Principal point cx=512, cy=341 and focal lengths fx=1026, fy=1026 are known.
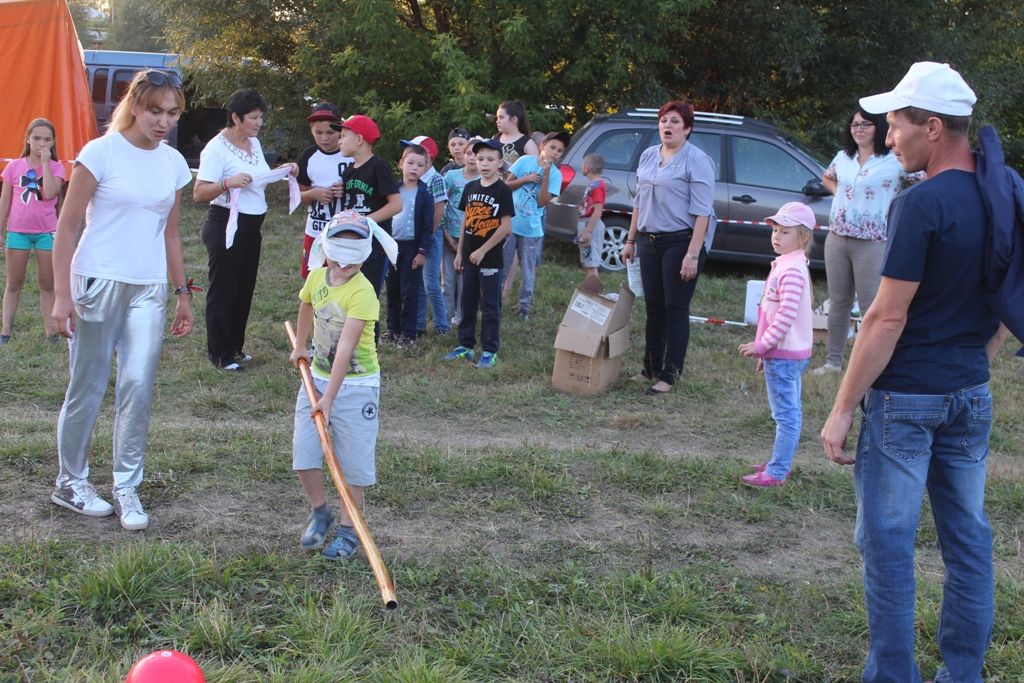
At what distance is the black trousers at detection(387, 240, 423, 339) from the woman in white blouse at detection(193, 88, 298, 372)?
47.2 inches

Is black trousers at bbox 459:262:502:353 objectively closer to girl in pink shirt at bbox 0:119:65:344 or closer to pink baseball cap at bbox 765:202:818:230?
pink baseball cap at bbox 765:202:818:230

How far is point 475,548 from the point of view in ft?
14.4

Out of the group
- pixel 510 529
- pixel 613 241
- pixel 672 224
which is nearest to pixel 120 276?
pixel 510 529

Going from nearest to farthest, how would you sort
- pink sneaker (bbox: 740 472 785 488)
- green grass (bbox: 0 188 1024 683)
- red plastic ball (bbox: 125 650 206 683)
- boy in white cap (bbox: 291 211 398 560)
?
red plastic ball (bbox: 125 650 206 683)
green grass (bbox: 0 188 1024 683)
boy in white cap (bbox: 291 211 398 560)
pink sneaker (bbox: 740 472 785 488)

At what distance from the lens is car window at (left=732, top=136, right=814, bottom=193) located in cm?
1127

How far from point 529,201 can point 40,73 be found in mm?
7884

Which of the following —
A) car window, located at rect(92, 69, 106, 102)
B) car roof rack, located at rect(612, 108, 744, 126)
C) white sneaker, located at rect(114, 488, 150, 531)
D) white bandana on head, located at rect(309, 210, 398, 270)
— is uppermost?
car window, located at rect(92, 69, 106, 102)

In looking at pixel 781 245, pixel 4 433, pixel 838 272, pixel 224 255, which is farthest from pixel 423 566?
pixel 838 272

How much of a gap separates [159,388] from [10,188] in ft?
7.85

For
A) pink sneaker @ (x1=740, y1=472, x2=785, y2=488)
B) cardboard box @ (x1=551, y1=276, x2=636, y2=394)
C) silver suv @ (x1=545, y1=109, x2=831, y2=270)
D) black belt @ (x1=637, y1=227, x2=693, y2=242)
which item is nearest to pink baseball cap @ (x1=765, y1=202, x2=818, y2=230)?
pink sneaker @ (x1=740, y1=472, x2=785, y2=488)

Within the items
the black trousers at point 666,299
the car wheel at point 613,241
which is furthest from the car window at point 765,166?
the black trousers at point 666,299

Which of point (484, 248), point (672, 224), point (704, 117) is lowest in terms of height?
point (484, 248)

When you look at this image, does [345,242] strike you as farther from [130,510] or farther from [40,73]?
[40,73]

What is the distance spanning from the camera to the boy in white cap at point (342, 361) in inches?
156
